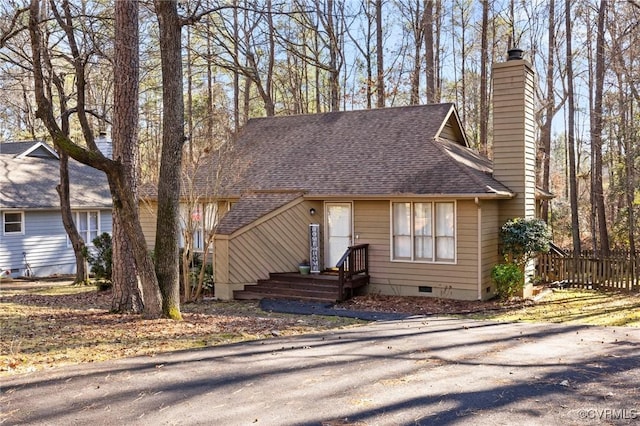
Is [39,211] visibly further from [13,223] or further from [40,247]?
[40,247]

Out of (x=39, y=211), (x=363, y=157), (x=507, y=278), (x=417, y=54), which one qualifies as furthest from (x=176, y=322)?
(x=417, y=54)

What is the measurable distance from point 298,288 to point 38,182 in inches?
578

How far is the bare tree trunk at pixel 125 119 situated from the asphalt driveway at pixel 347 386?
3.44m

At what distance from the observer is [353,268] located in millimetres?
13992

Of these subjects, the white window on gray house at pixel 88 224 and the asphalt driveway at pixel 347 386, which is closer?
the asphalt driveway at pixel 347 386

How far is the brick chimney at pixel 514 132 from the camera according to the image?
1399 centimetres

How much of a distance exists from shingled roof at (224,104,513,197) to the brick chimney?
629 mm

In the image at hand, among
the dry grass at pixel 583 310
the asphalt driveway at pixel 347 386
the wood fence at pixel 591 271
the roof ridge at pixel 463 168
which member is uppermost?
the roof ridge at pixel 463 168

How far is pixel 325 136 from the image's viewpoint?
1803cm

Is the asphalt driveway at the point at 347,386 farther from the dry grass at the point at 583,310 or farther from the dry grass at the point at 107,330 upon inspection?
the dry grass at the point at 583,310

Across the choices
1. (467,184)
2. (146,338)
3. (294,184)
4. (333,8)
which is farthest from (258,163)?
(333,8)

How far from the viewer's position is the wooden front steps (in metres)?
13.8

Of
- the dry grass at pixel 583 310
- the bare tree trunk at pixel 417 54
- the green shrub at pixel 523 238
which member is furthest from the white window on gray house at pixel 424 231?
the bare tree trunk at pixel 417 54

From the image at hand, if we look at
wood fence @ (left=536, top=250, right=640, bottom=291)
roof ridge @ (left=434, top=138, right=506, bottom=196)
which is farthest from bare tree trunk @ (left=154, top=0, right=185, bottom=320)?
wood fence @ (left=536, top=250, right=640, bottom=291)
